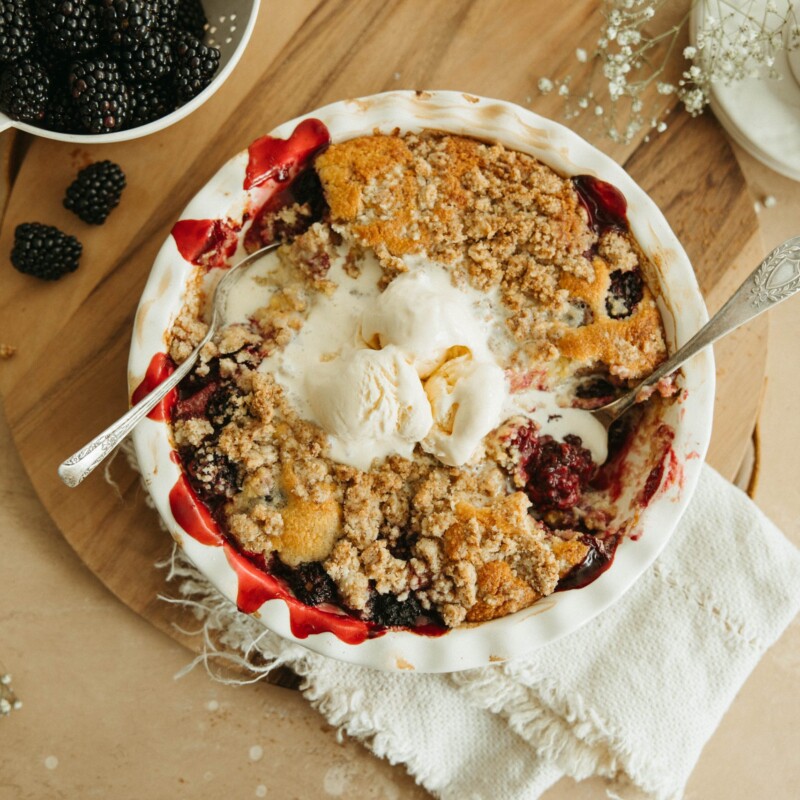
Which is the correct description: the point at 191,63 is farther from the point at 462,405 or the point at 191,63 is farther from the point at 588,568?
the point at 588,568

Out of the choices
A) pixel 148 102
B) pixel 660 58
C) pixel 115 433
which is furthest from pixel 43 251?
pixel 660 58

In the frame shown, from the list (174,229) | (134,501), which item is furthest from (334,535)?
(174,229)

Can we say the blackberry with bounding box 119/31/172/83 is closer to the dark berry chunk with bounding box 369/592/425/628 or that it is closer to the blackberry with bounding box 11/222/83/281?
the blackberry with bounding box 11/222/83/281

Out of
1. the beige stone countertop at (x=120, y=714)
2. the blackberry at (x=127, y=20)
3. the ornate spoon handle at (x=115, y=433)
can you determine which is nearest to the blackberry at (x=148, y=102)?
the blackberry at (x=127, y=20)

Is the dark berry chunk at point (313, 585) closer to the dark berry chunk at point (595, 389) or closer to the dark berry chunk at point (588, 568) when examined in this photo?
the dark berry chunk at point (588, 568)

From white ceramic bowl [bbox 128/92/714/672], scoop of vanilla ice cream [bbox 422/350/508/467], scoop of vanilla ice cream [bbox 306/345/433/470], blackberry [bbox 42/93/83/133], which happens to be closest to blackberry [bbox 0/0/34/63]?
blackberry [bbox 42/93/83/133]

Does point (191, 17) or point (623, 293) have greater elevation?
point (623, 293)
